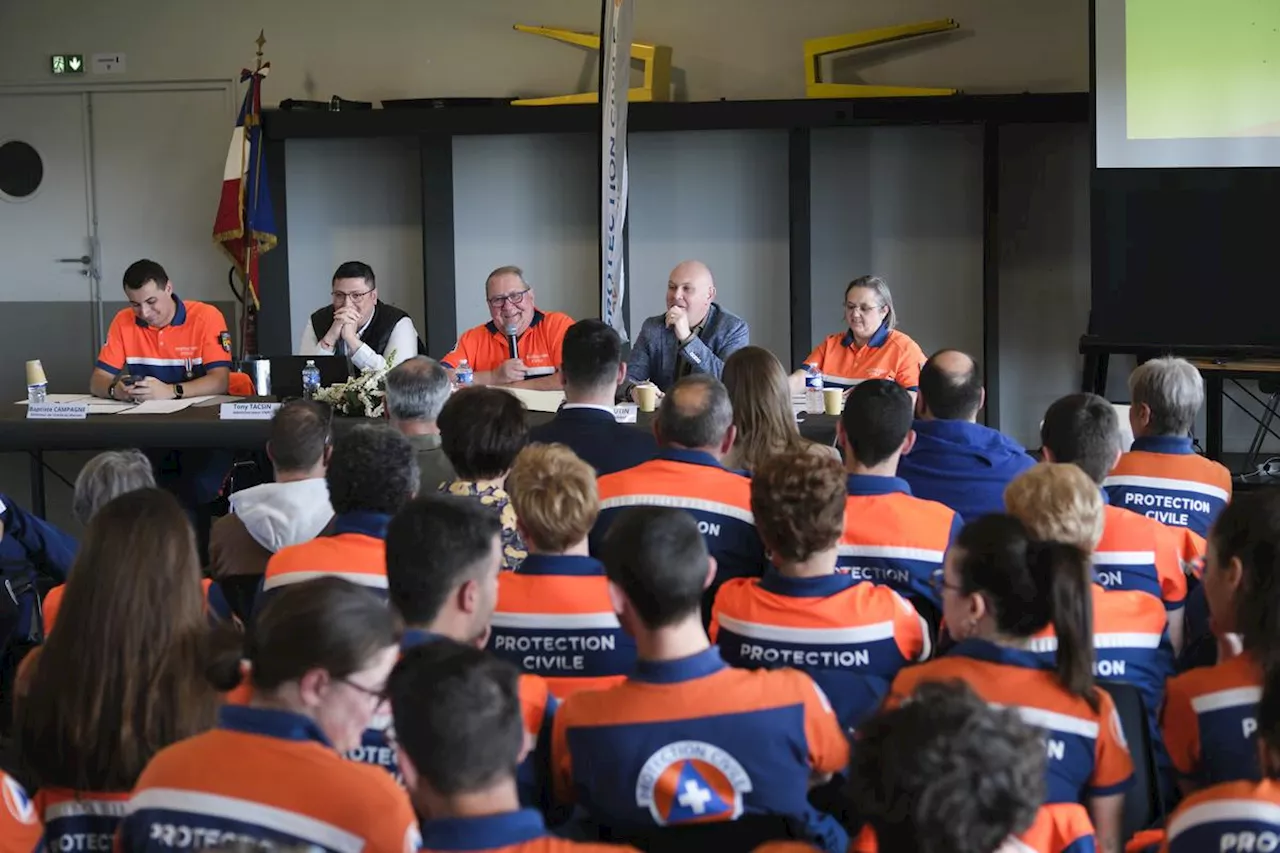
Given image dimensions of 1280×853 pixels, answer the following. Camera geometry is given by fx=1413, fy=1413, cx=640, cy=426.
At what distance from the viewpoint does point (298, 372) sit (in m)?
5.39

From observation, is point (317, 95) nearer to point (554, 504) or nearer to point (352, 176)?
point (352, 176)

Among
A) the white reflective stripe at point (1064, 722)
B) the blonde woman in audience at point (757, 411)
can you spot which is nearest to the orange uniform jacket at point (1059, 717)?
the white reflective stripe at point (1064, 722)

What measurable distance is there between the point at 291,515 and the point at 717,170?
5.03 meters

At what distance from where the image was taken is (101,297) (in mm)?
8289

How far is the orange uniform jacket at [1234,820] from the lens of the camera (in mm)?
1617

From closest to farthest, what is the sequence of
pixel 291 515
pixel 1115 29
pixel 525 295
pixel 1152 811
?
pixel 1152 811, pixel 291 515, pixel 525 295, pixel 1115 29

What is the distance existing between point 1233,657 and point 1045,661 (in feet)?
1.00

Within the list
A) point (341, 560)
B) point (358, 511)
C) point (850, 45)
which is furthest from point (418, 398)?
point (850, 45)

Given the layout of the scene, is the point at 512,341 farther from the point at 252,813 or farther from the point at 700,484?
the point at 252,813

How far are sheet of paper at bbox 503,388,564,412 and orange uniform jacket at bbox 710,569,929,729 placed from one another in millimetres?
2752

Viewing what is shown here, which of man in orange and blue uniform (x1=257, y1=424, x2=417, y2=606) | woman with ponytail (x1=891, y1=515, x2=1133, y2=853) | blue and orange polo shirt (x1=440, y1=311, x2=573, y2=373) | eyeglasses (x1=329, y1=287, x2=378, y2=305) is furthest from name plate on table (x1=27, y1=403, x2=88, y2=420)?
woman with ponytail (x1=891, y1=515, x2=1133, y2=853)

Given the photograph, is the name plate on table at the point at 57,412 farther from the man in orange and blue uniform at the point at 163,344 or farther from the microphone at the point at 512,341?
the microphone at the point at 512,341

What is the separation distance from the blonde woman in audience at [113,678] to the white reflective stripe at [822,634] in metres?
0.87

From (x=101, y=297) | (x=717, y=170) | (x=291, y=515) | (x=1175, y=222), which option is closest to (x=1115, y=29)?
(x=1175, y=222)
